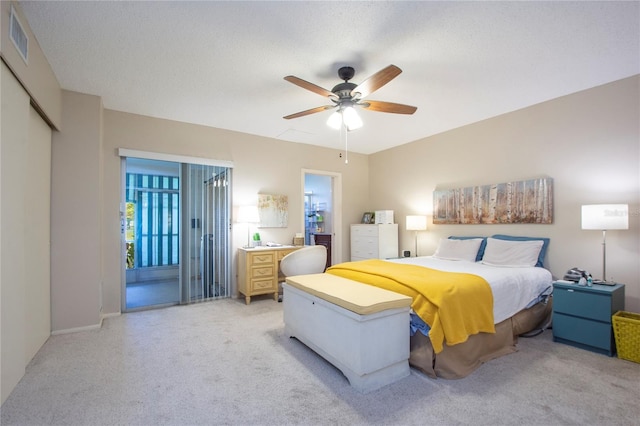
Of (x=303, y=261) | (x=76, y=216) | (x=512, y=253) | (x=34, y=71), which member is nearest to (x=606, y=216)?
(x=512, y=253)

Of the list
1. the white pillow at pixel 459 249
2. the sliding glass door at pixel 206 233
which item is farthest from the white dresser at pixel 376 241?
the sliding glass door at pixel 206 233

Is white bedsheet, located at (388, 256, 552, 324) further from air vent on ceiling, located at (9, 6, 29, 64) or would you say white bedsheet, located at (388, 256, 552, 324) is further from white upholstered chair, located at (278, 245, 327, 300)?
air vent on ceiling, located at (9, 6, 29, 64)

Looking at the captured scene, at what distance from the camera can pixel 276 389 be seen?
2100 mm

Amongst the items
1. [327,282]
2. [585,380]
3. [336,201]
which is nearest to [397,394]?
[327,282]

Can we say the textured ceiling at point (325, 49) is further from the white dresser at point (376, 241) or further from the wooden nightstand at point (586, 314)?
the white dresser at point (376, 241)

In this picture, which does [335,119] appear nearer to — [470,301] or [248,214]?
[470,301]

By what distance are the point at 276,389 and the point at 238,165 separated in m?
3.46

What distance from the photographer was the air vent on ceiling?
195cm

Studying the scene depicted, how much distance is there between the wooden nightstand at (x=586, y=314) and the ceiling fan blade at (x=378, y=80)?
256cm

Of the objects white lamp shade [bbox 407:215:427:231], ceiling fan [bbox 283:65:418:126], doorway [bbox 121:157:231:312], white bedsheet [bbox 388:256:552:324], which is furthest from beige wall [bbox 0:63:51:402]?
white lamp shade [bbox 407:215:427:231]

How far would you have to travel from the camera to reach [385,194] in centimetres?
585

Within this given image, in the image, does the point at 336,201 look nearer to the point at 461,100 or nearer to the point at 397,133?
the point at 397,133

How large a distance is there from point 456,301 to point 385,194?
3.69m

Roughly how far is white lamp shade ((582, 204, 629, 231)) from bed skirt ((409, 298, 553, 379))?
1.20 meters
